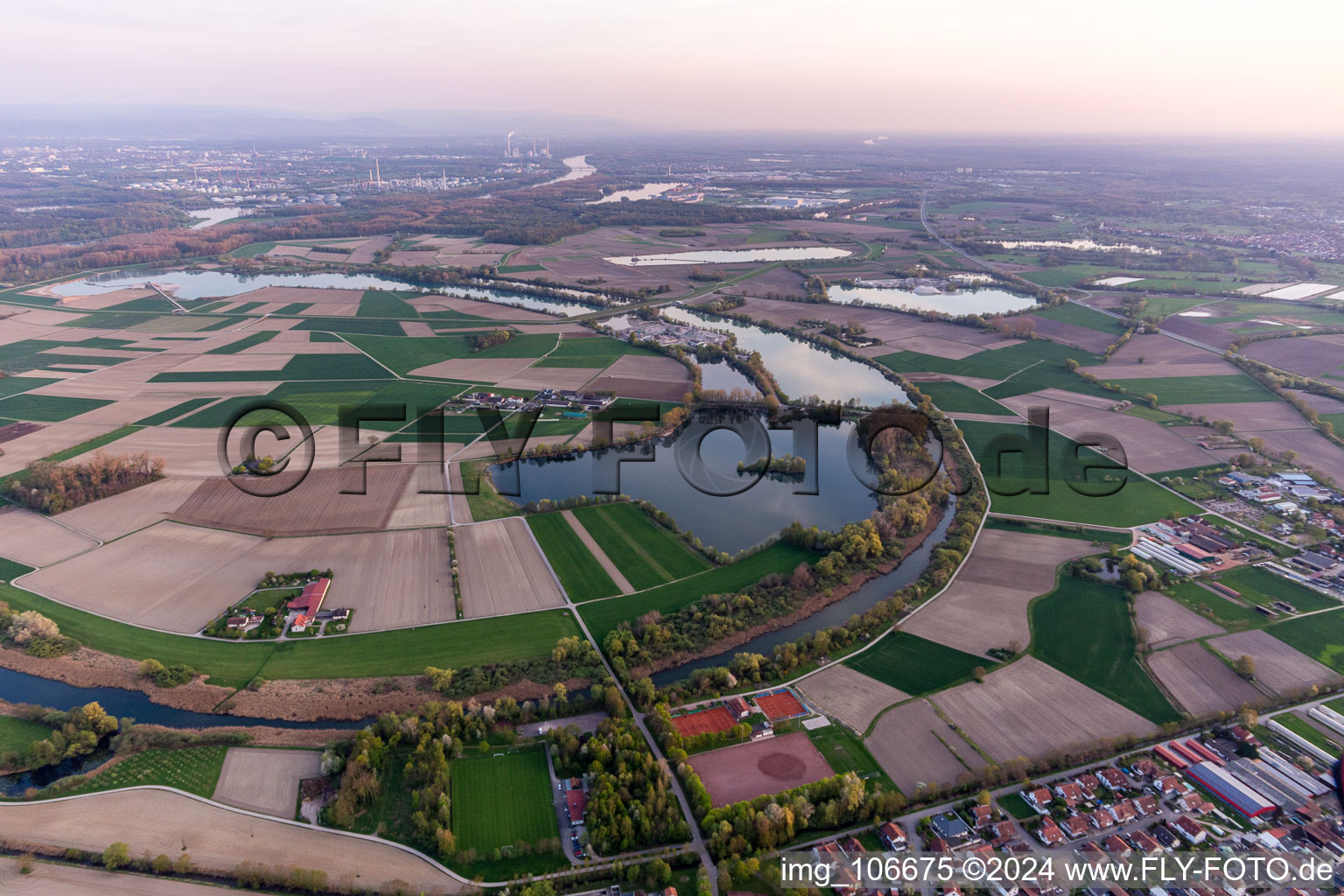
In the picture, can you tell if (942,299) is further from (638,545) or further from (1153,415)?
(638,545)

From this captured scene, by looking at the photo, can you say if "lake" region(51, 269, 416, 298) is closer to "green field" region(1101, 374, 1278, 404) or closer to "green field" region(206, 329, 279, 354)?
"green field" region(206, 329, 279, 354)

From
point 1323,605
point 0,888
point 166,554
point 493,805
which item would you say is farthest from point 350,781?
point 1323,605

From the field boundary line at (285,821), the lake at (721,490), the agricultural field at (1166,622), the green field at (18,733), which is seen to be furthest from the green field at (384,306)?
the agricultural field at (1166,622)

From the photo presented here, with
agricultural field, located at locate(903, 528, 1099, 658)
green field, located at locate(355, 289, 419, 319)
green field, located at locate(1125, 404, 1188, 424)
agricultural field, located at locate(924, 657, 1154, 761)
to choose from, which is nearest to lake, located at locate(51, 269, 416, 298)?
green field, located at locate(355, 289, 419, 319)

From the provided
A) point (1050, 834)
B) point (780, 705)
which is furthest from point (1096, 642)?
point (780, 705)

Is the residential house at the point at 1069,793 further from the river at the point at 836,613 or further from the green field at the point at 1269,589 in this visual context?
the green field at the point at 1269,589

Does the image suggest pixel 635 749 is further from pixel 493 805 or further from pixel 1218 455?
pixel 1218 455
